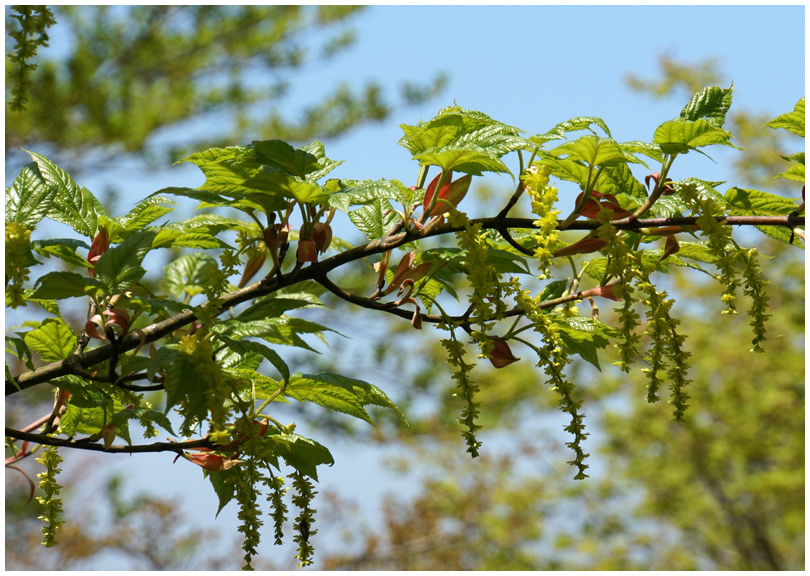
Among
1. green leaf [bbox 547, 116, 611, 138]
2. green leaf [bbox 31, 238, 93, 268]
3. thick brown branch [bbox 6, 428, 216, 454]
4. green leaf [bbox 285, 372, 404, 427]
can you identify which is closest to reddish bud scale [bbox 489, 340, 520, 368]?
green leaf [bbox 285, 372, 404, 427]

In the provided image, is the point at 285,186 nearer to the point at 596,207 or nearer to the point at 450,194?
the point at 450,194

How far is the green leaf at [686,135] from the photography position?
2.12ft

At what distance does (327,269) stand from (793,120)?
476 mm

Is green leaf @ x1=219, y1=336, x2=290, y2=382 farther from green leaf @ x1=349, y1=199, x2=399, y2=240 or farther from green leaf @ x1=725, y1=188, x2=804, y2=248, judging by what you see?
green leaf @ x1=725, y1=188, x2=804, y2=248

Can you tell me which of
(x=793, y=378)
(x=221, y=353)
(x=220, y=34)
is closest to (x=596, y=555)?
(x=793, y=378)

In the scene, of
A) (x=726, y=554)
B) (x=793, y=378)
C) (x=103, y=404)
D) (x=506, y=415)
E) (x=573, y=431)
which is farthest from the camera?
(x=506, y=415)

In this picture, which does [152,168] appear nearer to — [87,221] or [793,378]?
[87,221]

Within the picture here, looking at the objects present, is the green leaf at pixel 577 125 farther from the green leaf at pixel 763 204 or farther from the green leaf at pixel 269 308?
the green leaf at pixel 269 308

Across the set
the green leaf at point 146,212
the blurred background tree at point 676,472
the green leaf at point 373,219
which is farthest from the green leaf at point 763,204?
the blurred background tree at point 676,472

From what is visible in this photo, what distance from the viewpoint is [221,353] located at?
0.88 m

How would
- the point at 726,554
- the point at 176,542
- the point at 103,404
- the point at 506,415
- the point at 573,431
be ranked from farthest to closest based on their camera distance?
the point at 506,415 → the point at 726,554 → the point at 176,542 → the point at 103,404 → the point at 573,431

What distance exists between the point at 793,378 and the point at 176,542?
5.98 meters

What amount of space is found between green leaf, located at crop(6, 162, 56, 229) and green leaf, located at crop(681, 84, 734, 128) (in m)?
0.68

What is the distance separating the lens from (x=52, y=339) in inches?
32.3
